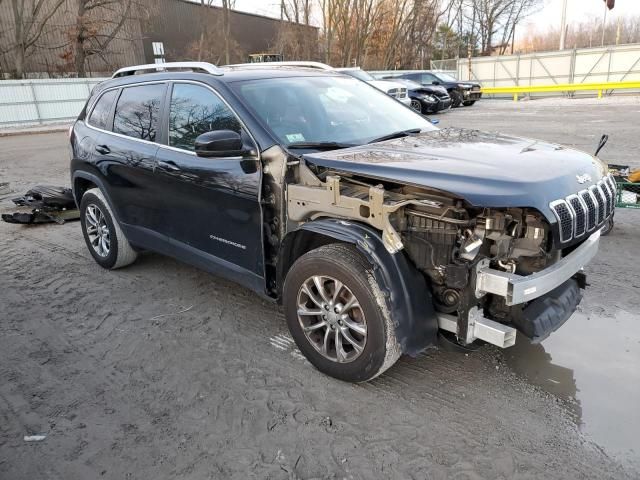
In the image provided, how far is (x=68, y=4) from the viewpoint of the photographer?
3347 centimetres

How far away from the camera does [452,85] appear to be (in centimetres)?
2461

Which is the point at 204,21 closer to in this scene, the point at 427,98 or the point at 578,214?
the point at 427,98

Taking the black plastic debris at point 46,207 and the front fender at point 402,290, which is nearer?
the front fender at point 402,290

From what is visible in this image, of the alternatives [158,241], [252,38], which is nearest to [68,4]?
[252,38]

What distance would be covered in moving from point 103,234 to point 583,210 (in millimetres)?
4391

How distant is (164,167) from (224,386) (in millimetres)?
1862

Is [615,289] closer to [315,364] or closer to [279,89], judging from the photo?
[315,364]

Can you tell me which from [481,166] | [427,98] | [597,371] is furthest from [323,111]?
[427,98]

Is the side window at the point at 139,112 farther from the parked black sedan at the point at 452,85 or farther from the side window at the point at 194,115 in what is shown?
the parked black sedan at the point at 452,85

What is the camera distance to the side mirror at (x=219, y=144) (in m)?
3.32

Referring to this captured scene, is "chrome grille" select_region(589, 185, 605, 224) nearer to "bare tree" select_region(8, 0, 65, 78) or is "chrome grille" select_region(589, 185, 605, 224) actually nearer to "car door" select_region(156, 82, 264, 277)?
"car door" select_region(156, 82, 264, 277)

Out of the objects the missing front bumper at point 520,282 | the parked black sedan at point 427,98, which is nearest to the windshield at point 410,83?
the parked black sedan at point 427,98

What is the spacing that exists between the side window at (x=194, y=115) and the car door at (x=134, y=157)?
21cm

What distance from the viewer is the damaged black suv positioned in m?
2.77
